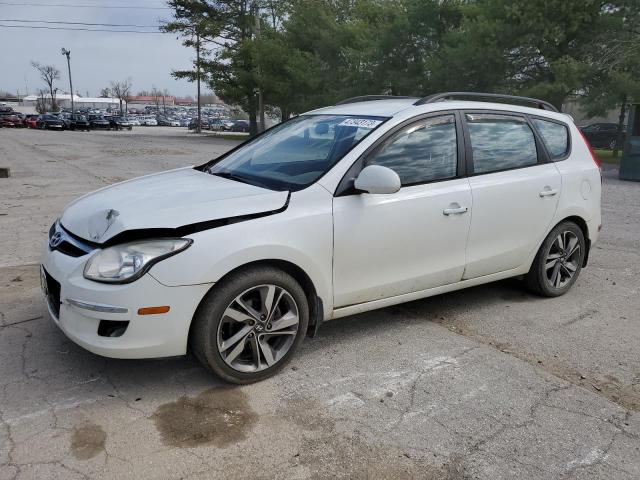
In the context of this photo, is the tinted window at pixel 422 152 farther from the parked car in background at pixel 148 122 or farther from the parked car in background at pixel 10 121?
the parked car in background at pixel 148 122

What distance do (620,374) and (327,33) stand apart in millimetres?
32842

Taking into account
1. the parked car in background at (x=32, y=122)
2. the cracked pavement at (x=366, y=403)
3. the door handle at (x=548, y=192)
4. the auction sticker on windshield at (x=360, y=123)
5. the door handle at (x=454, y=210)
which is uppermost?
the parked car in background at (x=32, y=122)

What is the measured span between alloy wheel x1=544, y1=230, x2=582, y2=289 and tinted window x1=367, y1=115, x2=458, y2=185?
4.62 feet

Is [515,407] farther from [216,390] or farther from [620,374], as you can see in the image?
[216,390]

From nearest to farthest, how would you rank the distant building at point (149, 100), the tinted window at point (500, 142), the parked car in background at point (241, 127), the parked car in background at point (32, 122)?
the tinted window at point (500, 142), the parked car in background at point (32, 122), the parked car in background at point (241, 127), the distant building at point (149, 100)

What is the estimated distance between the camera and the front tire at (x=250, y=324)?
3.10 metres

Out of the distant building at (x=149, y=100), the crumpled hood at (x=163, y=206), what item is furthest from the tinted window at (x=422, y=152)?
the distant building at (x=149, y=100)

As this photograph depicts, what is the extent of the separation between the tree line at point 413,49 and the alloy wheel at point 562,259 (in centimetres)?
1599

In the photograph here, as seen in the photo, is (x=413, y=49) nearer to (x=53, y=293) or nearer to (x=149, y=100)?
(x=53, y=293)

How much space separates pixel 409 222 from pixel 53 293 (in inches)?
88.2

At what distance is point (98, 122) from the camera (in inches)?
2092

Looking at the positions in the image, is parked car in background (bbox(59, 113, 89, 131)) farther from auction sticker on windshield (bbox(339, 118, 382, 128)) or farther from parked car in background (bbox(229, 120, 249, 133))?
auction sticker on windshield (bbox(339, 118, 382, 128))

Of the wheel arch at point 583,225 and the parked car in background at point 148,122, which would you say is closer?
the wheel arch at point 583,225

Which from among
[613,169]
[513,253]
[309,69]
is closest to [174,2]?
[309,69]
